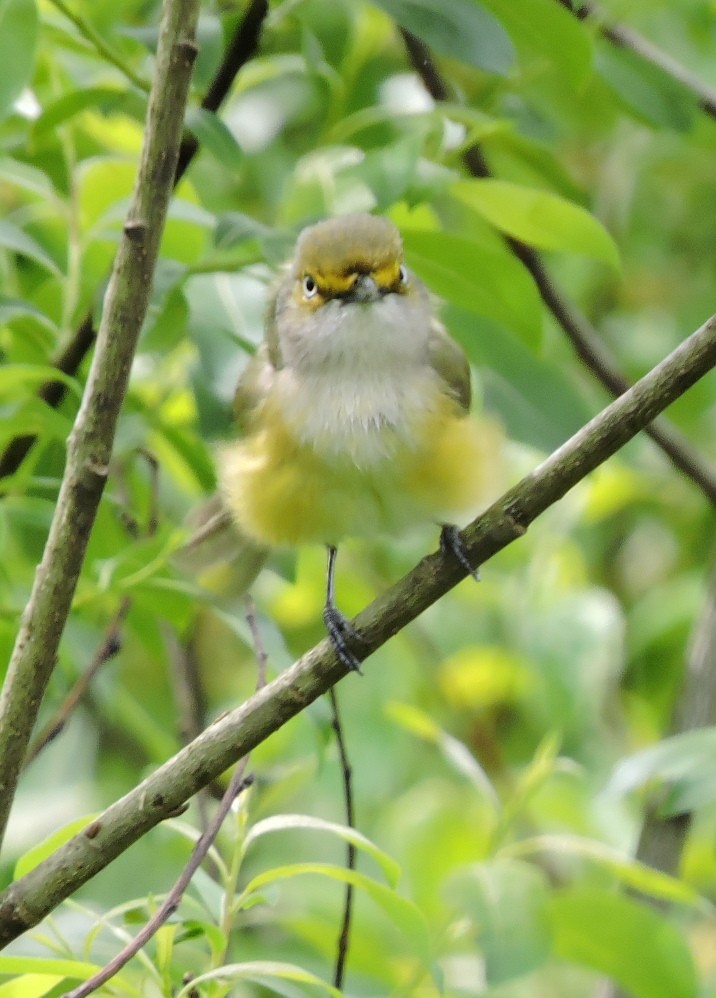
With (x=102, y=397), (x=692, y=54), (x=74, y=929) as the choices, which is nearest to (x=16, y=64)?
(x=102, y=397)

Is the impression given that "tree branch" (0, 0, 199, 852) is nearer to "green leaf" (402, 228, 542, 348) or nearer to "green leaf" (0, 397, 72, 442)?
"green leaf" (0, 397, 72, 442)

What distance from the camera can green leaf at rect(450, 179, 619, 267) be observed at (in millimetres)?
2234

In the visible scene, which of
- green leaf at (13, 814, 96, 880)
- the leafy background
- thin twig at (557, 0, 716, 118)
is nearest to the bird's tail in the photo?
the leafy background

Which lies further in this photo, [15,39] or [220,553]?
[220,553]

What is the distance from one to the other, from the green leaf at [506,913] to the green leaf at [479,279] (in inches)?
37.5

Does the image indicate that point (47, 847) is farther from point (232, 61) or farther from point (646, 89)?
point (646, 89)

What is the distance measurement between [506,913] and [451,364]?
4.11 feet

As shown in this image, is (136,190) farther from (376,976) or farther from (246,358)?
(376,976)

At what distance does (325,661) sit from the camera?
73.3 inches

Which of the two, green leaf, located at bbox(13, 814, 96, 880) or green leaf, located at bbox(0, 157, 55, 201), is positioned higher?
green leaf, located at bbox(0, 157, 55, 201)

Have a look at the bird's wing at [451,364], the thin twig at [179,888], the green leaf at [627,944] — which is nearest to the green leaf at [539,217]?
the bird's wing at [451,364]

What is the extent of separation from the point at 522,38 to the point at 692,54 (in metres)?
1.91

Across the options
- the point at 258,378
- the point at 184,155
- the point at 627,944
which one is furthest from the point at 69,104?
the point at 627,944

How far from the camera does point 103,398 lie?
1709mm
